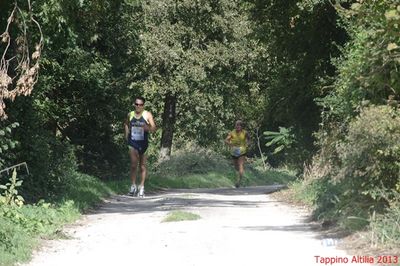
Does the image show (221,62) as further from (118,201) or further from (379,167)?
(379,167)

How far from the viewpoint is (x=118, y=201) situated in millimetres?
15188

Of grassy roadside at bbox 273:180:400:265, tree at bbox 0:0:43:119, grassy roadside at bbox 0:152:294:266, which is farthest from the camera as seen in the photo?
tree at bbox 0:0:43:119

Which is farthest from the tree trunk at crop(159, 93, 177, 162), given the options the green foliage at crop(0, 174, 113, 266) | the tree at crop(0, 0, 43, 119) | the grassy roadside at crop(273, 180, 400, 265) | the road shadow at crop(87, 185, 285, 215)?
the grassy roadside at crop(273, 180, 400, 265)

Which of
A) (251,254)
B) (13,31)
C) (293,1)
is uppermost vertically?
(293,1)

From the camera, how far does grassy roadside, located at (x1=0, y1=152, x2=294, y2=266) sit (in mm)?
8164

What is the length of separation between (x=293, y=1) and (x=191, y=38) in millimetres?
13782

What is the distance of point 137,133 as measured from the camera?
1562 centimetres

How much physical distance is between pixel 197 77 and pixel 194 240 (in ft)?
71.7

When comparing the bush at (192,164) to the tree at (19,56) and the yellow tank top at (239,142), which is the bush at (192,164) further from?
the tree at (19,56)

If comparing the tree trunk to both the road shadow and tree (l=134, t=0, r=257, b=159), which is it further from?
the road shadow

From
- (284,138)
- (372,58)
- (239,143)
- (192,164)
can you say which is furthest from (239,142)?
(372,58)

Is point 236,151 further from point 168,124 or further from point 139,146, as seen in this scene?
point 168,124

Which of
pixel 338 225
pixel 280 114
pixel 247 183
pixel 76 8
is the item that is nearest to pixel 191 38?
pixel 247 183

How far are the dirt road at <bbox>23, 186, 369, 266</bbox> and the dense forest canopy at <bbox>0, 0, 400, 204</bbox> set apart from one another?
121 centimetres
